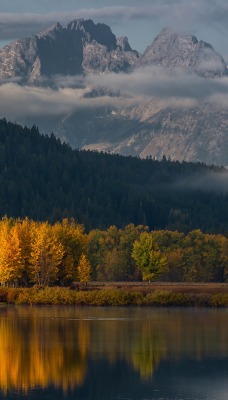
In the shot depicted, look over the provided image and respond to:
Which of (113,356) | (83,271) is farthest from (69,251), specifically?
(113,356)

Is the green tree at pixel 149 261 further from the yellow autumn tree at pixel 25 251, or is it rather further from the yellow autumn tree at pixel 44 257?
the yellow autumn tree at pixel 44 257

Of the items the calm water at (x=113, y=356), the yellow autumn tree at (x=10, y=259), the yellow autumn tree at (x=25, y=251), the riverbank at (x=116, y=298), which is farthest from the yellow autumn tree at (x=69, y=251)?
the calm water at (x=113, y=356)

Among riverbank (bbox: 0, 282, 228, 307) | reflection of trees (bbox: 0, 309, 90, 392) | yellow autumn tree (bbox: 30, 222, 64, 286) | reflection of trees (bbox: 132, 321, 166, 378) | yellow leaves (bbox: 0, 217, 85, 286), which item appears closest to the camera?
reflection of trees (bbox: 0, 309, 90, 392)

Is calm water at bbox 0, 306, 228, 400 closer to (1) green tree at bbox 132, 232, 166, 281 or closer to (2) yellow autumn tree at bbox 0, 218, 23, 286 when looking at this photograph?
(2) yellow autumn tree at bbox 0, 218, 23, 286

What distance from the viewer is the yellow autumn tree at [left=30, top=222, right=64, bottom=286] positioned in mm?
162750

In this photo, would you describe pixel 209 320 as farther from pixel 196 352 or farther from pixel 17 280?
pixel 17 280

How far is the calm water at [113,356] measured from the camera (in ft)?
214

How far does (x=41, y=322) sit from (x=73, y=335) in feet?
44.1

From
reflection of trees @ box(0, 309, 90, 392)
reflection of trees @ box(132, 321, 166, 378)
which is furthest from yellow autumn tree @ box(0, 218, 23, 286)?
reflection of trees @ box(132, 321, 166, 378)

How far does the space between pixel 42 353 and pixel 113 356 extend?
6.09 meters

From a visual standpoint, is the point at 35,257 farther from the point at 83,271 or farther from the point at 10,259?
the point at 83,271

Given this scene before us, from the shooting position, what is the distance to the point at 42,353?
82.2 metres

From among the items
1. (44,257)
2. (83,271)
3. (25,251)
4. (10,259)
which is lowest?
(83,271)

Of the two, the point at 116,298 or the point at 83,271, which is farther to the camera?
the point at 83,271
